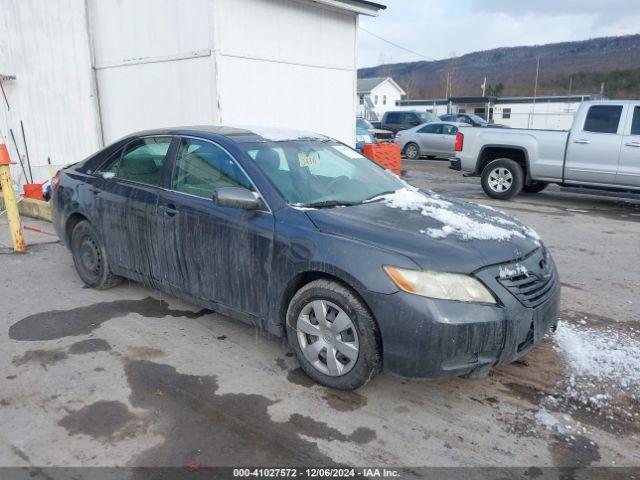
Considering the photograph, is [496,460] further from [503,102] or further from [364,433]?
[503,102]

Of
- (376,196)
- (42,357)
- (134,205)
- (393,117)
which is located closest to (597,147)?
(376,196)

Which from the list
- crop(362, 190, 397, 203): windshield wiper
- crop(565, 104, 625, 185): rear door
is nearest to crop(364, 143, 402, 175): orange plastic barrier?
crop(565, 104, 625, 185): rear door

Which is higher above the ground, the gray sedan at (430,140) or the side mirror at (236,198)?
the side mirror at (236,198)

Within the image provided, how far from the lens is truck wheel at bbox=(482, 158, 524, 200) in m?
10.3

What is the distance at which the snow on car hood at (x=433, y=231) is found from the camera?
305 cm

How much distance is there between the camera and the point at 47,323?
4398mm

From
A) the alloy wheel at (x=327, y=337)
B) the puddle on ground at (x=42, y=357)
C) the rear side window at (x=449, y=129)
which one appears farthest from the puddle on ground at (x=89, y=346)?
the rear side window at (x=449, y=129)

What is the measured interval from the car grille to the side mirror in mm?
1631

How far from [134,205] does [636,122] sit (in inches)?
333

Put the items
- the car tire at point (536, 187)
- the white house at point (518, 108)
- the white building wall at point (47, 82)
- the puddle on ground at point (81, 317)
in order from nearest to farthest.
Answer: the puddle on ground at point (81, 317), the white building wall at point (47, 82), the car tire at point (536, 187), the white house at point (518, 108)

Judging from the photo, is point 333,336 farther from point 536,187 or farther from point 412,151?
point 412,151

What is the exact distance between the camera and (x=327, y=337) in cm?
331

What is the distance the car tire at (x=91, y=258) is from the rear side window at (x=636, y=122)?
8509mm

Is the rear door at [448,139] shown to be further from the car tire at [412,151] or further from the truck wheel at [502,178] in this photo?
the truck wheel at [502,178]
